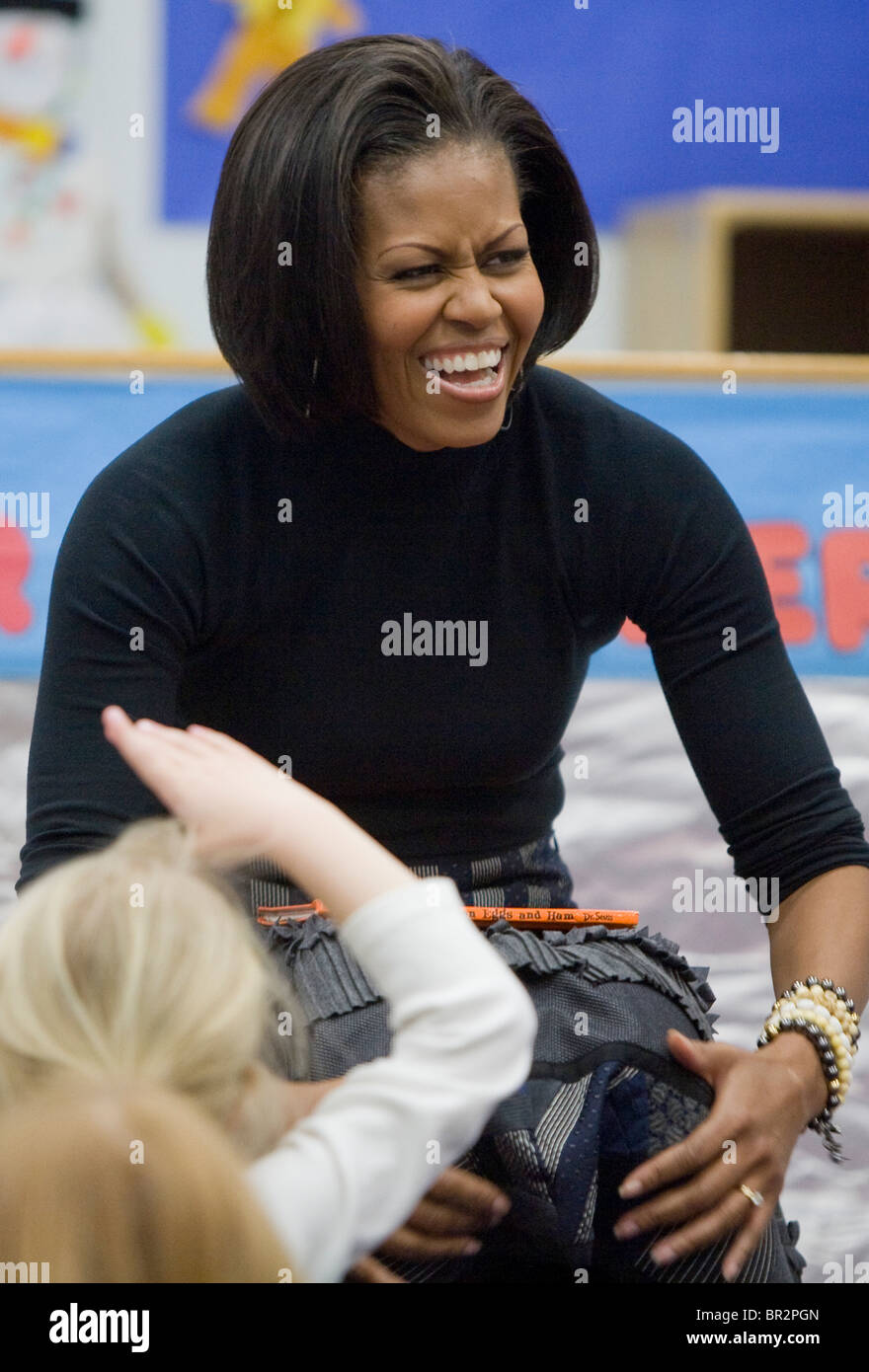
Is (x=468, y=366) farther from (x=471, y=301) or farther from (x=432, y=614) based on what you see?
(x=432, y=614)

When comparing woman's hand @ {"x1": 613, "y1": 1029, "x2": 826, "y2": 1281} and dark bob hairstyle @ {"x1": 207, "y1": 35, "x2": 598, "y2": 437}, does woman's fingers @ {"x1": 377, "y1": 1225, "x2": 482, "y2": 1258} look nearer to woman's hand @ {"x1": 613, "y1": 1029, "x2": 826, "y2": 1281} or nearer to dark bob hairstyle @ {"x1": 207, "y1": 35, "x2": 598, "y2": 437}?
woman's hand @ {"x1": 613, "y1": 1029, "x2": 826, "y2": 1281}

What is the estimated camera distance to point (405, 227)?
1.26 m

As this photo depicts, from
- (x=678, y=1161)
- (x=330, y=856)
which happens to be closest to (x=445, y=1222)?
(x=678, y=1161)

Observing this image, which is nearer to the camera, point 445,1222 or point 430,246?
point 445,1222

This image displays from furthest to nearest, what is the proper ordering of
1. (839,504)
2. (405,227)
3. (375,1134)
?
(839,504) < (405,227) < (375,1134)

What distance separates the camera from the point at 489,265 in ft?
4.29

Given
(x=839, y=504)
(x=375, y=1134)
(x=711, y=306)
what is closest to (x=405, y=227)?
(x=375, y=1134)

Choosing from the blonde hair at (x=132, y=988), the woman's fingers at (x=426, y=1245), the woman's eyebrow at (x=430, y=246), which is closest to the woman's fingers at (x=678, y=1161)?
the woman's fingers at (x=426, y=1245)

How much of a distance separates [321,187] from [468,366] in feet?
0.58

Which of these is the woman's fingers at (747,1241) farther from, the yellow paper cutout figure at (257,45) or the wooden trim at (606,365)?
the yellow paper cutout figure at (257,45)

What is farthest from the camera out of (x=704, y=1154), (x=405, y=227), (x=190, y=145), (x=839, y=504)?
(x=190, y=145)
